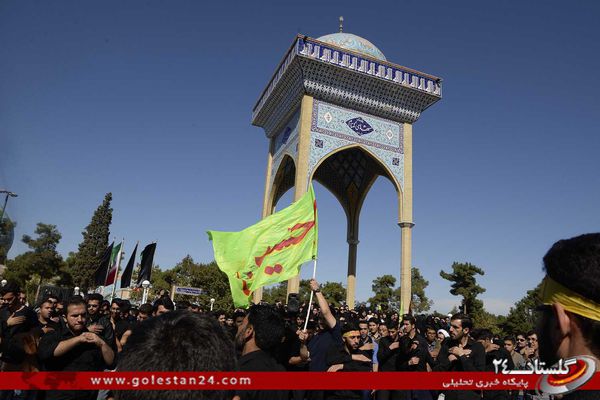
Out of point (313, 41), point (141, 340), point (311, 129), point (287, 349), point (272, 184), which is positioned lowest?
point (287, 349)

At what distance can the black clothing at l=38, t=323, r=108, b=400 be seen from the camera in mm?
3384

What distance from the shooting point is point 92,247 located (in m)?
41.4

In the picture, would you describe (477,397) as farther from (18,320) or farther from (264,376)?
(18,320)

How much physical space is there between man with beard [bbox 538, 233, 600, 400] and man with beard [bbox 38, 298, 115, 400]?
11.4 feet

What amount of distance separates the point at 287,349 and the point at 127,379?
408 cm

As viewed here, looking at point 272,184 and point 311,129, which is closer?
point 311,129

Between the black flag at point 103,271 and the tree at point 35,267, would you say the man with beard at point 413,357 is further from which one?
the tree at point 35,267

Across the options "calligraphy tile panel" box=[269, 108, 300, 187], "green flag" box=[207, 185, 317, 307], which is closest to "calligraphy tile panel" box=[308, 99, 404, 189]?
"calligraphy tile panel" box=[269, 108, 300, 187]

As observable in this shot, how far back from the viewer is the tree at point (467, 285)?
2525 centimetres

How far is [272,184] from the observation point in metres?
21.1

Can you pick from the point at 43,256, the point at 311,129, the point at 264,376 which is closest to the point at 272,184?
the point at 311,129

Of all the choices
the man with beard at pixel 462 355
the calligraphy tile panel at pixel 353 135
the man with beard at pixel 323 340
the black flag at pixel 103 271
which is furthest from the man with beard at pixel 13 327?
the calligraphy tile panel at pixel 353 135

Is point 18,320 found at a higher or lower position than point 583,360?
lower

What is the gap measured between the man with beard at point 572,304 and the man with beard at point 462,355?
398 centimetres
